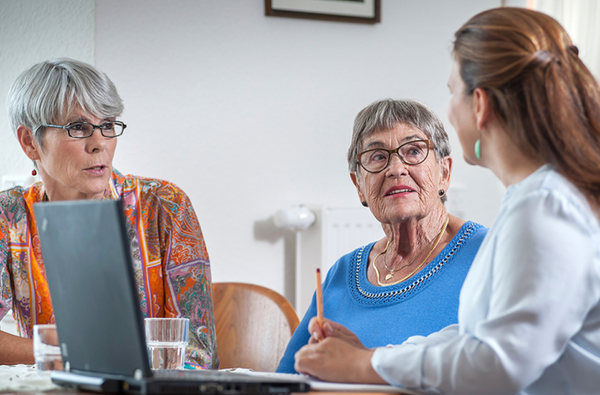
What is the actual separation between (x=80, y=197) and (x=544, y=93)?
50.1 inches

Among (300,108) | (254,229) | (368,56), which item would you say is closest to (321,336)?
(254,229)

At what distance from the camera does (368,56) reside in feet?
8.84

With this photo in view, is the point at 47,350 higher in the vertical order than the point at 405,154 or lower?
lower

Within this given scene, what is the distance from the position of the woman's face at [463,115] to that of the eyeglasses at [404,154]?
598 millimetres

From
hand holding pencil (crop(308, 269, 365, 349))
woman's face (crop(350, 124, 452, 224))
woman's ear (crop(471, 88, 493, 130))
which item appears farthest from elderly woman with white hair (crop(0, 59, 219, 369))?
woman's ear (crop(471, 88, 493, 130))

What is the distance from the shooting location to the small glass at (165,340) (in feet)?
3.23

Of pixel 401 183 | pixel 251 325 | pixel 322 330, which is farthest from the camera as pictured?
pixel 251 325

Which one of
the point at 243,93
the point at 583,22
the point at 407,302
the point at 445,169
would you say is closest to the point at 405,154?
the point at 445,169

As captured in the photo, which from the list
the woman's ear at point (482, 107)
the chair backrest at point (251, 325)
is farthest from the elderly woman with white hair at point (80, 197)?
the woman's ear at point (482, 107)

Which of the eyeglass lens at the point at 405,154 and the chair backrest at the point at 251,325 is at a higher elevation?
the eyeglass lens at the point at 405,154

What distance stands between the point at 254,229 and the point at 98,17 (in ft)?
3.65

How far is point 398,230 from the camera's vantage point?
1.48 metres

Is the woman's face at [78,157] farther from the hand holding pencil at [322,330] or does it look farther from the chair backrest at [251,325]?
the hand holding pencil at [322,330]

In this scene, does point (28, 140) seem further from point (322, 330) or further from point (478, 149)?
point (478, 149)
